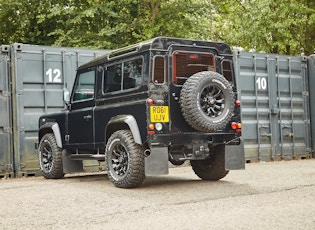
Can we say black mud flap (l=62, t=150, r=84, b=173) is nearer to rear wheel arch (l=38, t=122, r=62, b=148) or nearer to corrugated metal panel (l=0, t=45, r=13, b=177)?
rear wheel arch (l=38, t=122, r=62, b=148)

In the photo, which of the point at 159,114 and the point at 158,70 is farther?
the point at 158,70

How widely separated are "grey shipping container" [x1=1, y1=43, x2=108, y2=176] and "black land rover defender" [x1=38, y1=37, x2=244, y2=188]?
2.63 metres

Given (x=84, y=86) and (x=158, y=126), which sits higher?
(x=84, y=86)

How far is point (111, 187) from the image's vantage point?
9000mm

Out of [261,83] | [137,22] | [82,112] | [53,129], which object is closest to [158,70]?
[82,112]

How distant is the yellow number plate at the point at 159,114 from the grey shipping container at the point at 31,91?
443cm

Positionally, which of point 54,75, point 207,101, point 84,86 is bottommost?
point 207,101

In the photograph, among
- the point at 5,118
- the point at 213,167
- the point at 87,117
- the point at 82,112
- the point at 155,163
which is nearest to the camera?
the point at 155,163

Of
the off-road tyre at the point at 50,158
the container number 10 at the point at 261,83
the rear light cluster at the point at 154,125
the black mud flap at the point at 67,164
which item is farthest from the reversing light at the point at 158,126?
the container number 10 at the point at 261,83

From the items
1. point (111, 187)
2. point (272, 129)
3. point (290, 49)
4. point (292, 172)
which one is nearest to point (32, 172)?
point (111, 187)

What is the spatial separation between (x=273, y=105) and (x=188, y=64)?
657 cm

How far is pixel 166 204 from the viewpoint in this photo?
704 centimetres

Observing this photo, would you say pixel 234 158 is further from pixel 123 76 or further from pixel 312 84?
pixel 312 84

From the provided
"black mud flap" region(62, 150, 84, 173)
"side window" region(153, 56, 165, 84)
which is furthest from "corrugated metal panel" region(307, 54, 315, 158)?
"side window" region(153, 56, 165, 84)
